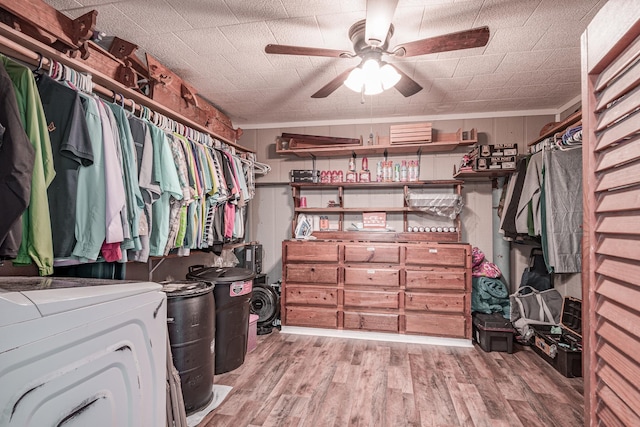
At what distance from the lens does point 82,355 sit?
72 cm

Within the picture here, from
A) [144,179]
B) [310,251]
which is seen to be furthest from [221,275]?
[310,251]

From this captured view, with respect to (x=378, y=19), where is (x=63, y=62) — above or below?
below

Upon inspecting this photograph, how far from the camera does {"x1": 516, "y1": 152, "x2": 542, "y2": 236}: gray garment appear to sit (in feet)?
9.62

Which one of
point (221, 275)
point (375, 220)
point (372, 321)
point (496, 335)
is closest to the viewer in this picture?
point (221, 275)

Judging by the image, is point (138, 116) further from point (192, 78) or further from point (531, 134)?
point (531, 134)

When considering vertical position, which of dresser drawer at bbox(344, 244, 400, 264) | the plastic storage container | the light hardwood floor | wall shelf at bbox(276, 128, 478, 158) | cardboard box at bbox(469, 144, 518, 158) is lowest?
the light hardwood floor

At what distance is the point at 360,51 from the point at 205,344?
213 cm

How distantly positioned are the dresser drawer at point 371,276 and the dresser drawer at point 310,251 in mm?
224

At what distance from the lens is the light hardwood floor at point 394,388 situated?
1.90 m

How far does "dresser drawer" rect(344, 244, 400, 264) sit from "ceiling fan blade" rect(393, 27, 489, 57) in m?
1.90

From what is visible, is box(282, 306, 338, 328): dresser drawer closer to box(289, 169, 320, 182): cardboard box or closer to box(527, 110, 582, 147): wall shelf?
box(289, 169, 320, 182): cardboard box

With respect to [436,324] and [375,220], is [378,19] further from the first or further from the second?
[436,324]

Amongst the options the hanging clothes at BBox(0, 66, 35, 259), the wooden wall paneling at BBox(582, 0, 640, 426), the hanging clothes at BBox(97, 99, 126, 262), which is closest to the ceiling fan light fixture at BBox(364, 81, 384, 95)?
the wooden wall paneling at BBox(582, 0, 640, 426)

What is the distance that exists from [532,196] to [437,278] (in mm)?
1193
